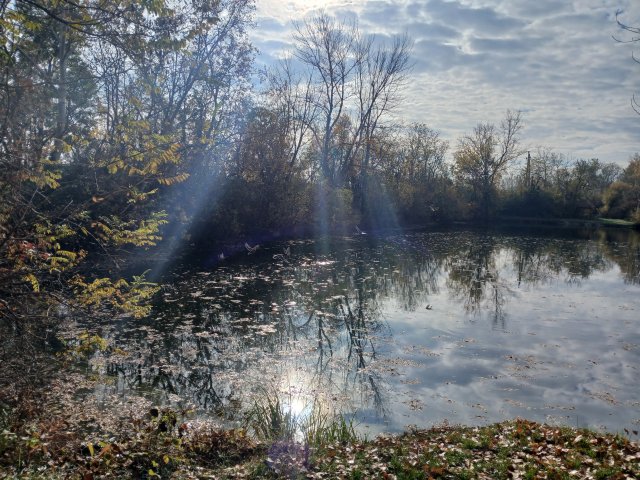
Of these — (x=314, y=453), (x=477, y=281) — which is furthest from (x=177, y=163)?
(x=477, y=281)

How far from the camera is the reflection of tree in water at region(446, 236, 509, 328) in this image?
55.0ft

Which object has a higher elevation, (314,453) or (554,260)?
(554,260)

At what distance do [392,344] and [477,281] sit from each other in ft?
34.5

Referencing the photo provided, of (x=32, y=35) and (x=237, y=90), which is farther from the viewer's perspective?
(x=237, y=90)

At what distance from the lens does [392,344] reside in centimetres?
1245

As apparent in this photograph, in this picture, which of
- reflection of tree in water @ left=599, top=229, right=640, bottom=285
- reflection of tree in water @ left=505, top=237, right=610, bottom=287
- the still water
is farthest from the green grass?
reflection of tree in water @ left=599, top=229, right=640, bottom=285

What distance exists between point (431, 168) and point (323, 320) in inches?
2170

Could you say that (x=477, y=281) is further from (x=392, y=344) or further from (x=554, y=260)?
(x=392, y=344)

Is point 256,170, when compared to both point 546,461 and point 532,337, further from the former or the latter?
point 546,461

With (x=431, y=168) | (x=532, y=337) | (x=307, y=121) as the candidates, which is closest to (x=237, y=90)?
(x=307, y=121)

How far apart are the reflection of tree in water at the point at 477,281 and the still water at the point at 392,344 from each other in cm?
13

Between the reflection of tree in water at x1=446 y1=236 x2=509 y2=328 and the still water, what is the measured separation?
125 mm

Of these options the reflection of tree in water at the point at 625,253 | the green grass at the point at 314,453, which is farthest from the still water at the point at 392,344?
the green grass at the point at 314,453

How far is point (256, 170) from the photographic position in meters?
33.7
